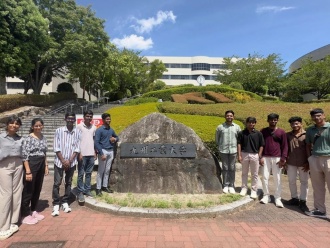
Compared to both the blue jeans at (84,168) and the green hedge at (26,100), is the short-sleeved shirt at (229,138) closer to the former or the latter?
the blue jeans at (84,168)

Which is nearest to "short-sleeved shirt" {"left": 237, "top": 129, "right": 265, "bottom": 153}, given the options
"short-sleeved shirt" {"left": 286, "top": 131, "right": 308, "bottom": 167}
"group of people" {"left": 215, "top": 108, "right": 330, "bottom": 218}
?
"group of people" {"left": 215, "top": 108, "right": 330, "bottom": 218}

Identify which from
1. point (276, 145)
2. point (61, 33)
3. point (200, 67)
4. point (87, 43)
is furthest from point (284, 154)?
point (200, 67)

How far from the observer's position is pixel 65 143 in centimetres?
451

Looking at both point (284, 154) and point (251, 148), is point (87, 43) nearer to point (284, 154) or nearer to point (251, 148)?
point (251, 148)

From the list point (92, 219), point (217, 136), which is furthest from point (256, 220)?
point (92, 219)

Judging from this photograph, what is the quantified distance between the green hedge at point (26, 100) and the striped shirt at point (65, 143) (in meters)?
11.9

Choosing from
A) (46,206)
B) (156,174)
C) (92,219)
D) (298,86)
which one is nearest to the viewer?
(92,219)

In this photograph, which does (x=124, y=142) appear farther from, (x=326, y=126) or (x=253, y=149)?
(x=326, y=126)

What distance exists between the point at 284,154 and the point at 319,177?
0.71m

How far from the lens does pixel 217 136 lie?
5477 mm

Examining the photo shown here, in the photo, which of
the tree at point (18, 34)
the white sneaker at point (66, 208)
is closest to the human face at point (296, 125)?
the white sneaker at point (66, 208)

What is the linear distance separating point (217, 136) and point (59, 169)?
3.38m

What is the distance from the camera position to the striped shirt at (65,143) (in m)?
4.48

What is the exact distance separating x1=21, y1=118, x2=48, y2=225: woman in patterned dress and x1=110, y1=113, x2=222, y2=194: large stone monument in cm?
151
